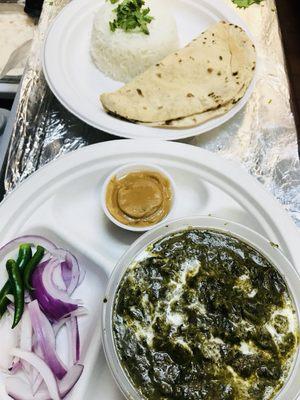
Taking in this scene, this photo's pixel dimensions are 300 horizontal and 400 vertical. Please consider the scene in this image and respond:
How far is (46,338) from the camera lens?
1658 mm

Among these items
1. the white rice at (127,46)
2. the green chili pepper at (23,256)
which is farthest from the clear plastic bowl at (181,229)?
the white rice at (127,46)

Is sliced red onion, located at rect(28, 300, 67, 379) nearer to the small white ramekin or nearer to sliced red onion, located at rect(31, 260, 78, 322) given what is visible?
sliced red onion, located at rect(31, 260, 78, 322)

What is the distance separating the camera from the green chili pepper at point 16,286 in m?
1.69

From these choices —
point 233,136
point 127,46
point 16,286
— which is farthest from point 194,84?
point 16,286

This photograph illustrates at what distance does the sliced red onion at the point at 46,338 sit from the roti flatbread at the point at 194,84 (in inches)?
40.2

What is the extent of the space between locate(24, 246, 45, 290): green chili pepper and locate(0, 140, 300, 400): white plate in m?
0.11

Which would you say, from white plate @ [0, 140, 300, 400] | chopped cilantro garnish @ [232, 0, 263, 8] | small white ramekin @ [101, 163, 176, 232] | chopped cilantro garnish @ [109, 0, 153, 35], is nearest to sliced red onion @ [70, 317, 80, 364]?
white plate @ [0, 140, 300, 400]

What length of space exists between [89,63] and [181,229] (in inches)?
53.8

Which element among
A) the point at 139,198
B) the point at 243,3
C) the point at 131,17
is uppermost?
the point at 243,3

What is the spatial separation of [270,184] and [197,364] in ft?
3.67

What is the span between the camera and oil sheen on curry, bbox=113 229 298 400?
1454 mm

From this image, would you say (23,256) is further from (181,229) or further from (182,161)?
(182,161)

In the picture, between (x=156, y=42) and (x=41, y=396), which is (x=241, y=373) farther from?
(x=156, y=42)

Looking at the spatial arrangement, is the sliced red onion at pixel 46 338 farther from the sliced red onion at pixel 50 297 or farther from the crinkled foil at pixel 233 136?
the crinkled foil at pixel 233 136
